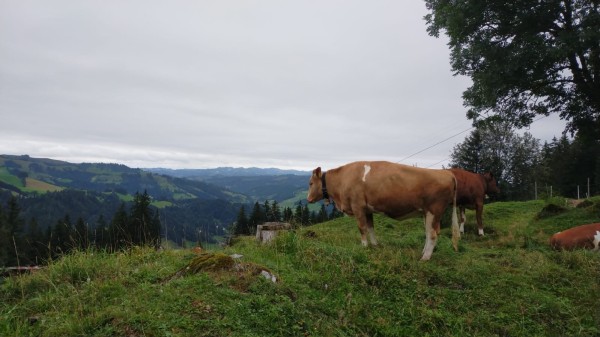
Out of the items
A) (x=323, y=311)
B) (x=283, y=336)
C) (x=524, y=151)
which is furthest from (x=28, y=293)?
(x=524, y=151)

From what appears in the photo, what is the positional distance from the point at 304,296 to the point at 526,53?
444 inches

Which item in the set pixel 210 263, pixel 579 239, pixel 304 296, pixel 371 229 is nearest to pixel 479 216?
pixel 579 239

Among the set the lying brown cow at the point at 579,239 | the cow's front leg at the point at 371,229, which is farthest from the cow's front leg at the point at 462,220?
the cow's front leg at the point at 371,229

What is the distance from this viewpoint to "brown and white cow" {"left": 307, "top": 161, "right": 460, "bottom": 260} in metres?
8.24

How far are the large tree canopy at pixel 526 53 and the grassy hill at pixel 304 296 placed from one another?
22.6ft

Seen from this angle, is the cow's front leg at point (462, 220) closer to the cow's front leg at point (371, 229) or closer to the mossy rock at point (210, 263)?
the cow's front leg at point (371, 229)

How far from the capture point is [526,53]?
11.9 m

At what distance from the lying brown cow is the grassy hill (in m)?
1.56

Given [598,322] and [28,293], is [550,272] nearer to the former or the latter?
[598,322]

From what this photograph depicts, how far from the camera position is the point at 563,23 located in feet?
41.7

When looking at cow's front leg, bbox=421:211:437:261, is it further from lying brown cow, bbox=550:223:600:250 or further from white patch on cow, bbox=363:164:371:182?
lying brown cow, bbox=550:223:600:250

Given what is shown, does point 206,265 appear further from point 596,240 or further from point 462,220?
point 462,220

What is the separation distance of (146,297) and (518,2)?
46.8 feet

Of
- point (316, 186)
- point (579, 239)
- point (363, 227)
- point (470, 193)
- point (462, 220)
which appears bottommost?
point (462, 220)
